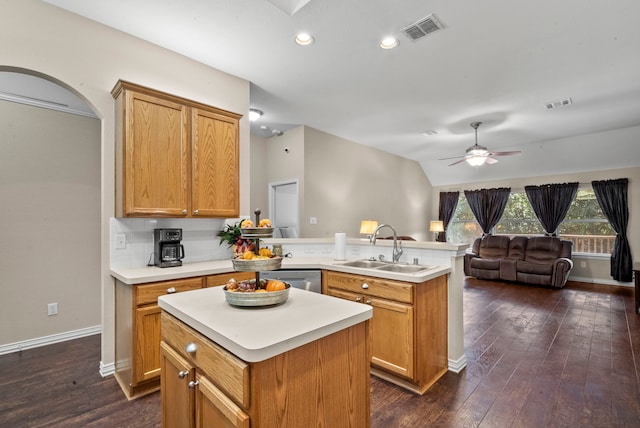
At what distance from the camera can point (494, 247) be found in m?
7.03

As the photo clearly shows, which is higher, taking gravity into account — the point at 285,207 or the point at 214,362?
the point at 285,207

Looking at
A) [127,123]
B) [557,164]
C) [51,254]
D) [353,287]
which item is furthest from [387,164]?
[51,254]

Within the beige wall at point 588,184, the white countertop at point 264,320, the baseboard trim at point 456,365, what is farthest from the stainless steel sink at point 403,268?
the beige wall at point 588,184

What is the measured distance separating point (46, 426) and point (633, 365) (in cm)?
457

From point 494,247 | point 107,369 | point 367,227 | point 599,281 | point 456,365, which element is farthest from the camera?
point 494,247

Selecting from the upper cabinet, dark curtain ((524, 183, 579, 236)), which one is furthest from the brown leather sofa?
the upper cabinet

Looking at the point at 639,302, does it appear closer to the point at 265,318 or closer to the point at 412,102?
the point at 412,102

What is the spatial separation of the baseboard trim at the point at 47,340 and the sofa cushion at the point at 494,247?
730 centimetres

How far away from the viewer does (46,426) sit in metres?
1.93

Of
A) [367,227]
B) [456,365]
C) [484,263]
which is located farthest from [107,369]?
[484,263]

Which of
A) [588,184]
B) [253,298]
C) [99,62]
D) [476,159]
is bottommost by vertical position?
[253,298]

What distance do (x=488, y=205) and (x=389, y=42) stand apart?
627cm

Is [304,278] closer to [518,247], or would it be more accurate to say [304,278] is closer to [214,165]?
[214,165]

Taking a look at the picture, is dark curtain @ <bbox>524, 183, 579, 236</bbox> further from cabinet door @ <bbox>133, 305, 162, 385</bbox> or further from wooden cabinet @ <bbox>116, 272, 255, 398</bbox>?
cabinet door @ <bbox>133, 305, 162, 385</bbox>
